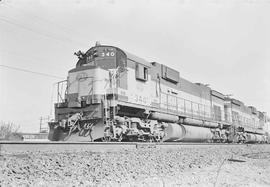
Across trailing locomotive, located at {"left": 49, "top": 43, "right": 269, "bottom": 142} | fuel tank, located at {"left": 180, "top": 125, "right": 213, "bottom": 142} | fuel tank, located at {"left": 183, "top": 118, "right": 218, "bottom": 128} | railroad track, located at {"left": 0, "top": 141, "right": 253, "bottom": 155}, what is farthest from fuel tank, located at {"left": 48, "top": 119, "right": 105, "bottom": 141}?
fuel tank, located at {"left": 183, "top": 118, "right": 218, "bottom": 128}

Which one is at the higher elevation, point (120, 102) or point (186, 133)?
point (120, 102)

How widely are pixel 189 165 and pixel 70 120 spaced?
4.70m

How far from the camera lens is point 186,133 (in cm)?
1298

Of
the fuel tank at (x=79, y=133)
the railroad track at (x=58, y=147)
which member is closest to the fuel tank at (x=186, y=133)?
the railroad track at (x=58, y=147)

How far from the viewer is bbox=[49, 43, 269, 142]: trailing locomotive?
884 centimetres

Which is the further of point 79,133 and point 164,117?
point 164,117

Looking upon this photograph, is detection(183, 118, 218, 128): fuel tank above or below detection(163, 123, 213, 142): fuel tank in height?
above

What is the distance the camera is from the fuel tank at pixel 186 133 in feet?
38.1

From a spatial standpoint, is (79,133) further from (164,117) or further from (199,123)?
(199,123)

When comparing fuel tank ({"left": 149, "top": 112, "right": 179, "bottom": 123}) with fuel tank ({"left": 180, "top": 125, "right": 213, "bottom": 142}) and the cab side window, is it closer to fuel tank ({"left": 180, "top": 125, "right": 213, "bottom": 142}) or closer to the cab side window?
fuel tank ({"left": 180, "top": 125, "right": 213, "bottom": 142})

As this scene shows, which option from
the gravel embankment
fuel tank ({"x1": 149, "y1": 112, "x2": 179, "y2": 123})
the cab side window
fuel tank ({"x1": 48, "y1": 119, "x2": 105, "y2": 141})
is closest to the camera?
the gravel embankment

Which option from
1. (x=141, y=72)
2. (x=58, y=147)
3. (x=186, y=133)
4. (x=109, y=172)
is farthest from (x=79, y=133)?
(x=186, y=133)

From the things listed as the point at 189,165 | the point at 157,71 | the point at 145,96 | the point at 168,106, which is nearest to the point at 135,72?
the point at 145,96

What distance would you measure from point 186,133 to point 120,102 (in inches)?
207
